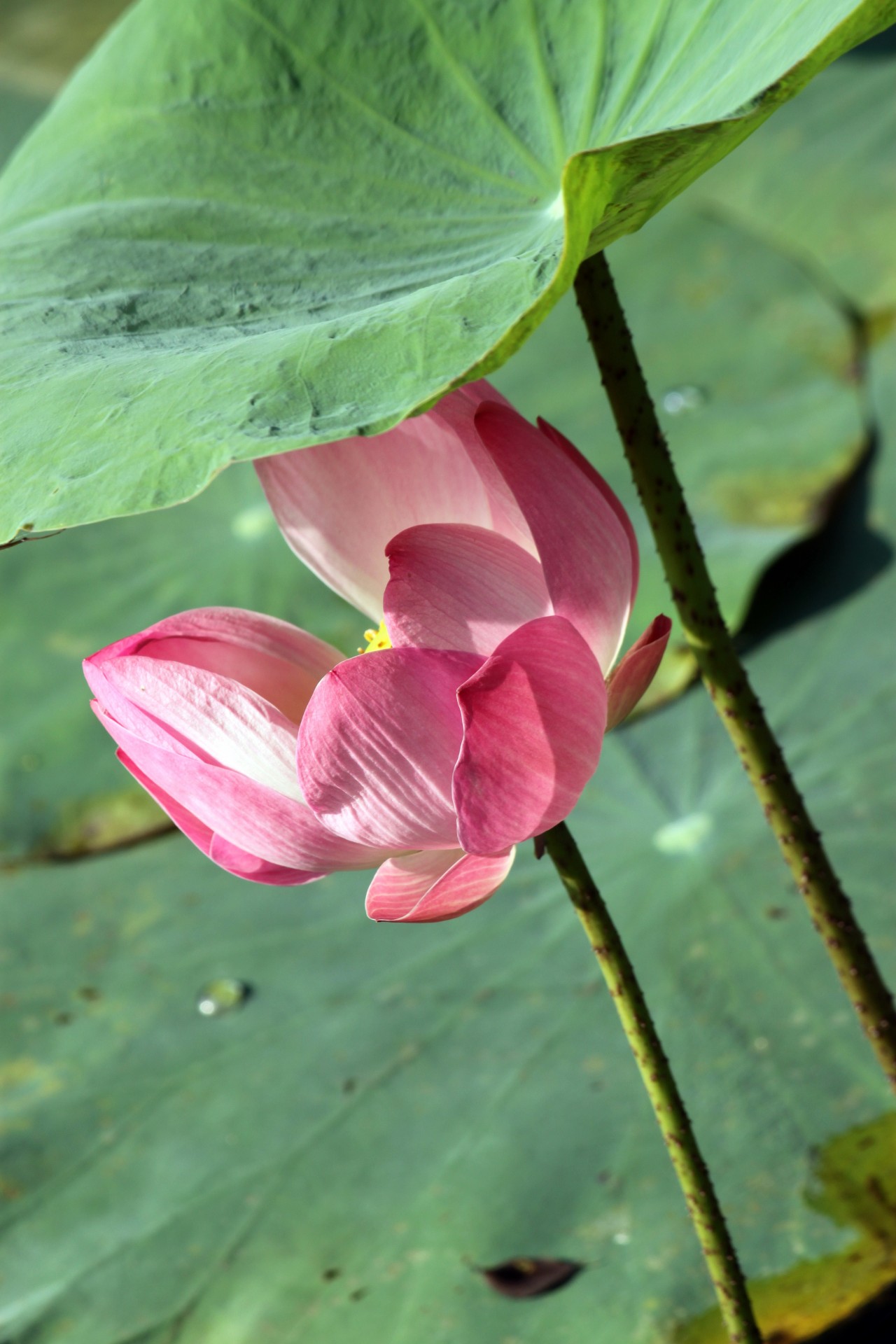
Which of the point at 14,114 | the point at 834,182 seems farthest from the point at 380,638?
the point at 14,114

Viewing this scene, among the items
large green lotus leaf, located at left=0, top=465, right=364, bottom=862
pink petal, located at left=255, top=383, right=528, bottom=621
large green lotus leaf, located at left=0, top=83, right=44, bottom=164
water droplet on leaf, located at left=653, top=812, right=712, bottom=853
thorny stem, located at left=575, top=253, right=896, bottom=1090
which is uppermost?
large green lotus leaf, located at left=0, top=83, right=44, bottom=164

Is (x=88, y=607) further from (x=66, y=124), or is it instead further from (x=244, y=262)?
(x=244, y=262)

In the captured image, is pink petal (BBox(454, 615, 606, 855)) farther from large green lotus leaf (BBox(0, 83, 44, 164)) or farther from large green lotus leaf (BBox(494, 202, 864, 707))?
large green lotus leaf (BBox(0, 83, 44, 164))

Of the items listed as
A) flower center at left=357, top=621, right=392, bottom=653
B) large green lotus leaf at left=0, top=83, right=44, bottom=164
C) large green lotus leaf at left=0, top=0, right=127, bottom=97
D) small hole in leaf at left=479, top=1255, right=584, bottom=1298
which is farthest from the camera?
large green lotus leaf at left=0, top=0, right=127, bottom=97

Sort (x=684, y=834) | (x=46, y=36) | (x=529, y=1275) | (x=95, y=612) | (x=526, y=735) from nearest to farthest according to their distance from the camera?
(x=526, y=735) < (x=529, y=1275) < (x=684, y=834) < (x=95, y=612) < (x=46, y=36)

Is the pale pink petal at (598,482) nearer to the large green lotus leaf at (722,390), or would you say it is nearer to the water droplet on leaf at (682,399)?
the large green lotus leaf at (722,390)

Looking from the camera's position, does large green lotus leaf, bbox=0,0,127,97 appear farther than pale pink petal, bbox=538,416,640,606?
Yes

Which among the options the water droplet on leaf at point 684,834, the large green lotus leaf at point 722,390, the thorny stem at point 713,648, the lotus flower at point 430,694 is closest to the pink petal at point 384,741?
the lotus flower at point 430,694

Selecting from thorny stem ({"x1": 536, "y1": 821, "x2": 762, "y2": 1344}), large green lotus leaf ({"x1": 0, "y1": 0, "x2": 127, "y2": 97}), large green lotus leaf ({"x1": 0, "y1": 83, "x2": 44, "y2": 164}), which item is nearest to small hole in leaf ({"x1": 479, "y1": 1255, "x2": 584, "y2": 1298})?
thorny stem ({"x1": 536, "y1": 821, "x2": 762, "y2": 1344})

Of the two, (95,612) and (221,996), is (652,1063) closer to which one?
(221,996)
